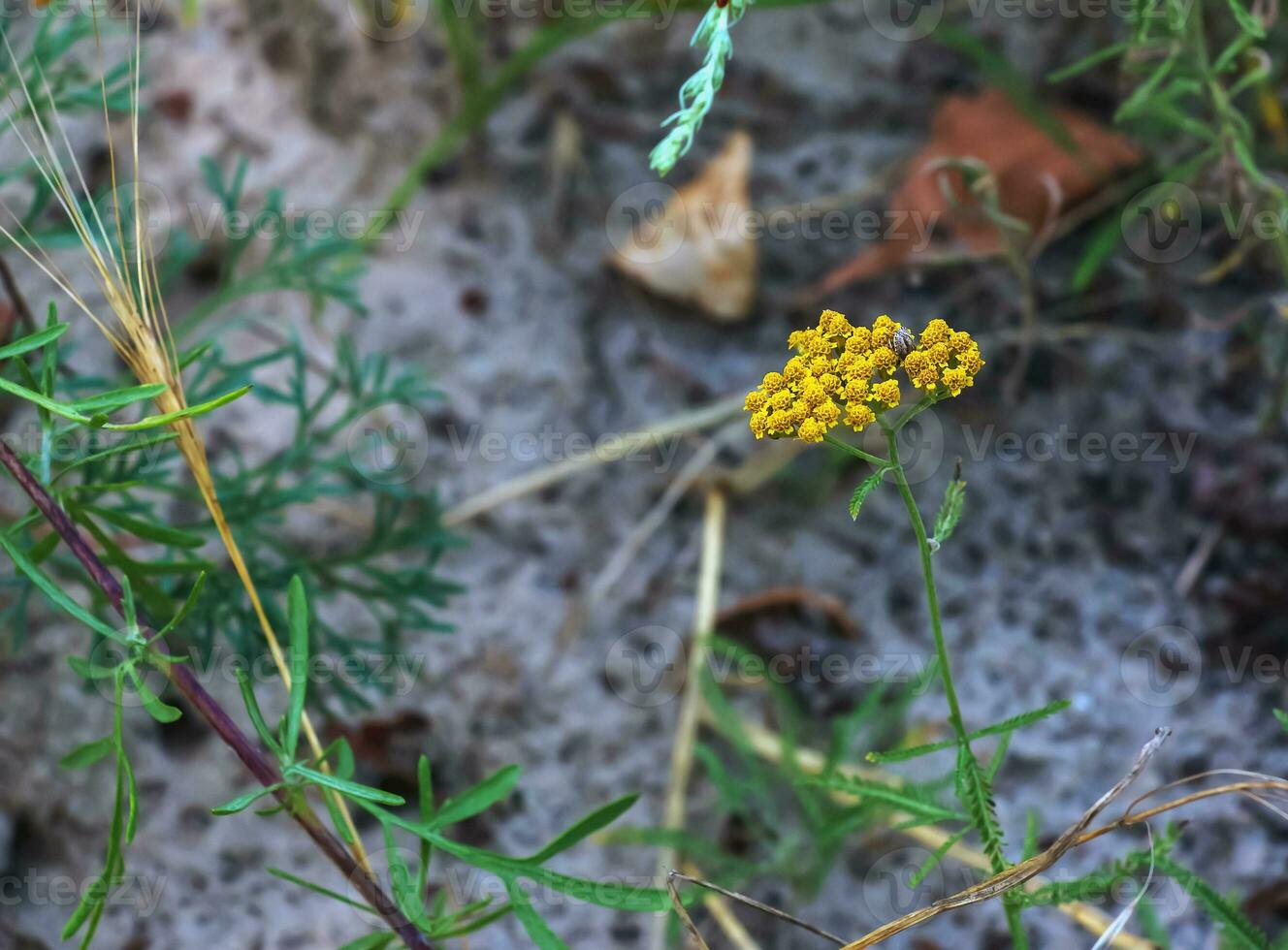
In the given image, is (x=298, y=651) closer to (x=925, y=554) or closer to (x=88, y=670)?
(x=88, y=670)

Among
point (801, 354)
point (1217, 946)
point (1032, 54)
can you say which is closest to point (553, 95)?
point (1032, 54)

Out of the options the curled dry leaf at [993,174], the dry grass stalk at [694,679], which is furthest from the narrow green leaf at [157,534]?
the curled dry leaf at [993,174]

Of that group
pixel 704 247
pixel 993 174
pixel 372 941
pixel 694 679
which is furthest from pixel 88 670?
pixel 993 174

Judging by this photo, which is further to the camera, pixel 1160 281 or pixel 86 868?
pixel 1160 281

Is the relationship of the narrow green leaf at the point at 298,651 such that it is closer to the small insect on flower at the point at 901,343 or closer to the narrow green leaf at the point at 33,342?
the narrow green leaf at the point at 33,342

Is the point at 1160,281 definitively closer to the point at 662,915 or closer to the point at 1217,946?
the point at 1217,946

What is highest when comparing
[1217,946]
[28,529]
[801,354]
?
[801,354]

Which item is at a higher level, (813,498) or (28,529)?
(28,529)
